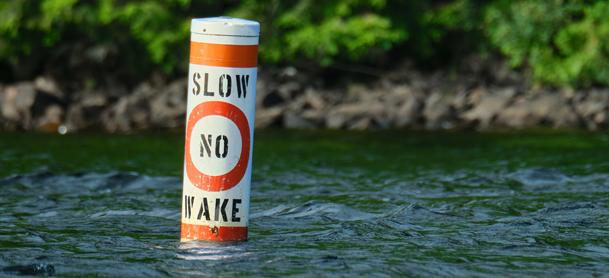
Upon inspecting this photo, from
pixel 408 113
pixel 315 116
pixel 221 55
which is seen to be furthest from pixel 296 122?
pixel 221 55

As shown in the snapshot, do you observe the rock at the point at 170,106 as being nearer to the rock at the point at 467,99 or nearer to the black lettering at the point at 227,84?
the rock at the point at 467,99

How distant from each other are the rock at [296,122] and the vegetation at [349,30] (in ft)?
6.58

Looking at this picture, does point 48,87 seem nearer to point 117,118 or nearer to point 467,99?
point 117,118

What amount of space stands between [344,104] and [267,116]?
1994mm

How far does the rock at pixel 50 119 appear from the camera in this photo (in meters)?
17.1

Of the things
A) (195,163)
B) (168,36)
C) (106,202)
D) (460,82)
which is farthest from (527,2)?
(195,163)

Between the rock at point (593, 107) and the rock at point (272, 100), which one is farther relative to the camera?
the rock at point (272, 100)

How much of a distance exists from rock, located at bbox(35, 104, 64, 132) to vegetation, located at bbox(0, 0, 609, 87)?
2.72 m

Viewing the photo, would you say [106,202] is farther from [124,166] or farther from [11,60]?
[11,60]

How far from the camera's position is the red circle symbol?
383 centimetres

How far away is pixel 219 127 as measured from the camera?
3.84m

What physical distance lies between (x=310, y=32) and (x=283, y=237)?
1367cm

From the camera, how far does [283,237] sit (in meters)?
4.24

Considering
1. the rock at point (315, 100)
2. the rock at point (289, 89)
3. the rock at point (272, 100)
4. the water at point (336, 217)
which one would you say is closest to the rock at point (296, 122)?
the rock at point (272, 100)
